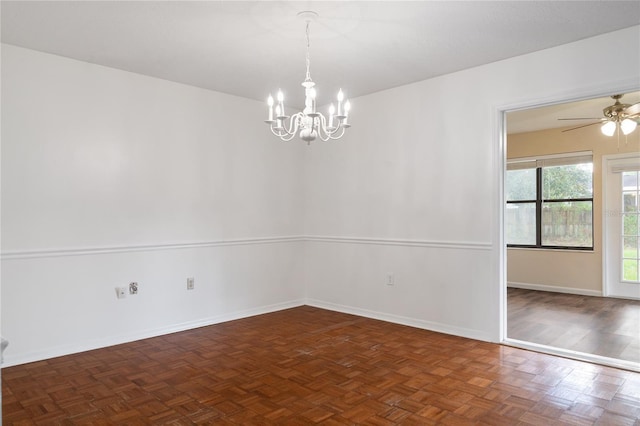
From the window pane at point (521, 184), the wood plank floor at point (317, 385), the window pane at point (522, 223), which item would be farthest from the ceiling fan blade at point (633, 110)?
the wood plank floor at point (317, 385)

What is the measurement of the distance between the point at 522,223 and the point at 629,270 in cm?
148

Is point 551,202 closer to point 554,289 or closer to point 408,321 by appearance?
point 554,289

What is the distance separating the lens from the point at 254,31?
9.64 feet

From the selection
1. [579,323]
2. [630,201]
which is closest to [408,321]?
[579,323]

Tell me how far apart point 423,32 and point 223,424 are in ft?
9.09

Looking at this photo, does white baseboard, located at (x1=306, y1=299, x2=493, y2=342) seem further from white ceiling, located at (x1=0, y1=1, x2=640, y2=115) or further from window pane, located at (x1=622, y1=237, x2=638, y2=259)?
window pane, located at (x1=622, y1=237, x2=638, y2=259)

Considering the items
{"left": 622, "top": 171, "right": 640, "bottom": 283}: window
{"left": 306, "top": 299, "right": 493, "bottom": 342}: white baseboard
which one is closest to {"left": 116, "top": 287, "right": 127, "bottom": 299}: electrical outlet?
{"left": 306, "top": 299, "right": 493, "bottom": 342}: white baseboard

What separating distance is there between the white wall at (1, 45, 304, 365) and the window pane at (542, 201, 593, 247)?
13.1 feet

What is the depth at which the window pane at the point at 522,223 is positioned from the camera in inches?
252

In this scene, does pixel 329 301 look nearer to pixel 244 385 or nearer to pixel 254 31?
pixel 244 385

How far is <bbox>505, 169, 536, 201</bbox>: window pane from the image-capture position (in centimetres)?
639

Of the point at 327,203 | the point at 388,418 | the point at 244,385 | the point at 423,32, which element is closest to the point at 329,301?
the point at 327,203

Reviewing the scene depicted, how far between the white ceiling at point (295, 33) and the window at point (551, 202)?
328cm

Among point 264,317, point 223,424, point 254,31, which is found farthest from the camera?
point 264,317
